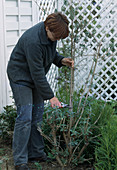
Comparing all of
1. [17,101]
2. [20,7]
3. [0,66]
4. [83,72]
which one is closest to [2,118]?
[0,66]

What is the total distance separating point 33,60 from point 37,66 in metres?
0.06

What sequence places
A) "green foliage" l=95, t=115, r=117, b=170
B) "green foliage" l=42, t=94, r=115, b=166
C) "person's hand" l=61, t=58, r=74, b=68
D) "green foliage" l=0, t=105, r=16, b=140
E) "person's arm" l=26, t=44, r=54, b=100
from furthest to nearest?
"green foliage" l=0, t=105, r=16, b=140, "person's hand" l=61, t=58, r=74, b=68, "green foliage" l=42, t=94, r=115, b=166, "person's arm" l=26, t=44, r=54, b=100, "green foliage" l=95, t=115, r=117, b=170

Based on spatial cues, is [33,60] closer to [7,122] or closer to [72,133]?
[72,133]

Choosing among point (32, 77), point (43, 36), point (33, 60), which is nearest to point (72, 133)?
point (32, 77)

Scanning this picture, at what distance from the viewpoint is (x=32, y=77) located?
2572 mm

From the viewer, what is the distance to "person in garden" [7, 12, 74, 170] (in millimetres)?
2496

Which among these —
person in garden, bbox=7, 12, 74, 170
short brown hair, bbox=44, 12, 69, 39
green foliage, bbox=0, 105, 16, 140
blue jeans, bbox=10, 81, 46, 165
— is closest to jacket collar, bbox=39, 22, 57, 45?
person in garden, bbox=7, 12, 74, 170

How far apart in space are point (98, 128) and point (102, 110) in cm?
26

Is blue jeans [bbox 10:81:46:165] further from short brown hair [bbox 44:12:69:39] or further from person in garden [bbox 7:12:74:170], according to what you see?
short brown hair [bbox 44:12:69:39]

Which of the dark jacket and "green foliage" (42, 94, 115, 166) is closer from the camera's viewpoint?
the dark jacket

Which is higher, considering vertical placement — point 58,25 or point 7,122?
point 58,25

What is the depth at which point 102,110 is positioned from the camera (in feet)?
10.5

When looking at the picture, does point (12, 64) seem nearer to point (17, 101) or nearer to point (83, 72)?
point (17, 101)

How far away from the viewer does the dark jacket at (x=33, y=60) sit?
2506 millimetres
